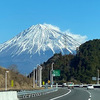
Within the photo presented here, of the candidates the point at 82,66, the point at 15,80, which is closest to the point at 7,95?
the point at 15,80

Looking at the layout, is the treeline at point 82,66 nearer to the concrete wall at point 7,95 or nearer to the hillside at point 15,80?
the hillside at point 15,80

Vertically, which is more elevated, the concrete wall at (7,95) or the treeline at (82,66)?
the treeline at (82,66)

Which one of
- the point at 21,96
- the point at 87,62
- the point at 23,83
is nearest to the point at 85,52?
the point at 87,62

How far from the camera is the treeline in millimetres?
156750

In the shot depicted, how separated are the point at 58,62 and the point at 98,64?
3204cm

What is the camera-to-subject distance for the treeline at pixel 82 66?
157 m

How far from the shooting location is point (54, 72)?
324 ft

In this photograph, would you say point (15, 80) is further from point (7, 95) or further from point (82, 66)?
point (7, 95)

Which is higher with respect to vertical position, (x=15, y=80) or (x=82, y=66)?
(x=82, y=66)

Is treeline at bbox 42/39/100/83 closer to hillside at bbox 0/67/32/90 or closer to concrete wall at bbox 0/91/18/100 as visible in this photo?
hillside at bbox 0/67/32/90

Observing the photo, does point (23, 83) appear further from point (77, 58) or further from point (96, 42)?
point (96, 42)

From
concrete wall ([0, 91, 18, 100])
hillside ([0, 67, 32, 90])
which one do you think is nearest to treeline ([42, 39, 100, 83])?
hillside ([0, 67, 32, 90])

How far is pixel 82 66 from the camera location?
164 m

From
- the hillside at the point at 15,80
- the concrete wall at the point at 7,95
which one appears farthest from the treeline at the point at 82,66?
the concrete wall at the point at 7,95
